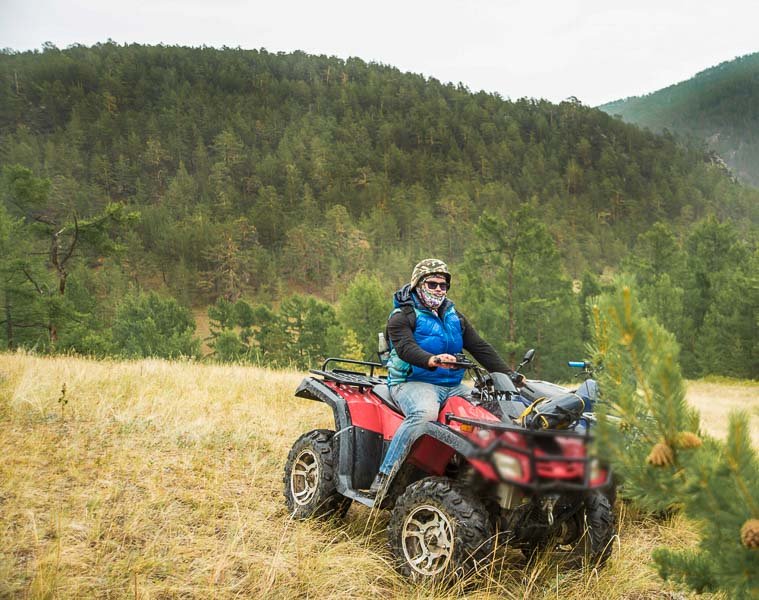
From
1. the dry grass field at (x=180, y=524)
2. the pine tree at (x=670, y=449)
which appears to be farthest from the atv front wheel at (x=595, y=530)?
the pine tree at (x=670, y=449)

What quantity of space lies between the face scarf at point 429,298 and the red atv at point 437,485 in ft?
1.78

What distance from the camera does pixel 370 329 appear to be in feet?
139

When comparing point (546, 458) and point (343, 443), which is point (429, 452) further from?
point (546, 458)

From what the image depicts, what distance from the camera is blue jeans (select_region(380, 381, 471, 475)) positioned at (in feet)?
13.0

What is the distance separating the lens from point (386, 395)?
Answer: 4.68 m

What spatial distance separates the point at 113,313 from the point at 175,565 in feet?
184

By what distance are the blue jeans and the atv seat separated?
0.29 metres

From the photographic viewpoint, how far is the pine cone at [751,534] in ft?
3.85

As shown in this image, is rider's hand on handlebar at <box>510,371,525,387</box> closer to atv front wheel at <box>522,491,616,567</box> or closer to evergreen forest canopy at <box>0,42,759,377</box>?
atv front wheel at <box>522,491,616,567</box>

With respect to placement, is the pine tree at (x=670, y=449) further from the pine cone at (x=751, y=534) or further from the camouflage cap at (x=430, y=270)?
the camouflage cap at (x=430, y=270)

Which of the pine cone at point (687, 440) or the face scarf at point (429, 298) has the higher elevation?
the face scarf at point (429, 298)

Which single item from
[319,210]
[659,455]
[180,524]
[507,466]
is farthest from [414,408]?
[319,210]

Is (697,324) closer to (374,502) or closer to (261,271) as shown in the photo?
(374,502)

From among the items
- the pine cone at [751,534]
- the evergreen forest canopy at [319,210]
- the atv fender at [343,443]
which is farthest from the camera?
the evergreen forest canopy at [319,210]
